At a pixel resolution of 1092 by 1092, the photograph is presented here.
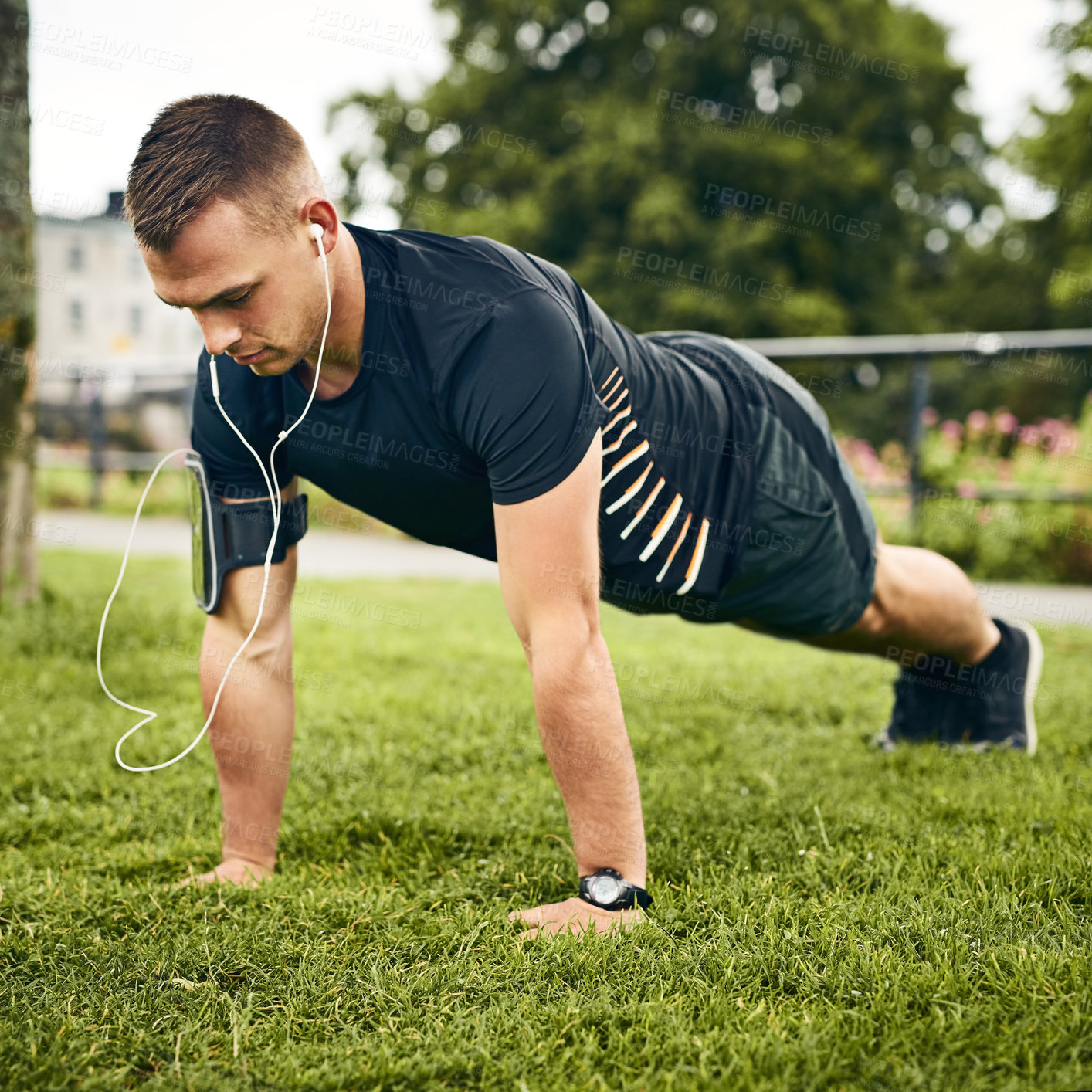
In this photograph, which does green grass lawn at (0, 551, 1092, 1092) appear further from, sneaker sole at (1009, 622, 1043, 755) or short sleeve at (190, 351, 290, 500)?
short sleeve at (190, 351, 290, 500)

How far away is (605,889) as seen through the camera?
2.14 meters

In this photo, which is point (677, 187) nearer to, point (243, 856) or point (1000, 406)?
point (1000, 406)

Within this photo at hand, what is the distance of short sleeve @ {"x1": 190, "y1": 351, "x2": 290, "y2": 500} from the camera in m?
2.41

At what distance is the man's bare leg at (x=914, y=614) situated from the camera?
2.96 meters

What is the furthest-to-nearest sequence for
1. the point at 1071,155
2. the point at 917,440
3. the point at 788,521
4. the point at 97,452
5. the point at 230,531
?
the point at 1071,155
the point at 97,452
the point at 917,440
the point at 788,521
the point at 230,531

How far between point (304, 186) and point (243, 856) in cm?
156

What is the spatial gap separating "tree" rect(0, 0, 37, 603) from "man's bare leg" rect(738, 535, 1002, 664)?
155 inches

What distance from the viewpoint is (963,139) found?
963 inches

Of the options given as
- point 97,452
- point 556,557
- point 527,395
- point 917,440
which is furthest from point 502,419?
point 97,452

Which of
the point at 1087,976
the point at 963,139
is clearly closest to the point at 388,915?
the point at 1087,976

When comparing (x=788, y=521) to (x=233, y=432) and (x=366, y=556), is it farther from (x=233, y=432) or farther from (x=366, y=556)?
(x=366, y=556)

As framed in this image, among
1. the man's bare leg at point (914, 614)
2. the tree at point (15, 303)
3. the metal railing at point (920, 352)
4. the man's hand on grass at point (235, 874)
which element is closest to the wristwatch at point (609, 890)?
the man's hand on grass at point (235, 874)

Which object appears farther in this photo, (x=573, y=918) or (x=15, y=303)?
(x=15, y=303)

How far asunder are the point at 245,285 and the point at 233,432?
53 cm
